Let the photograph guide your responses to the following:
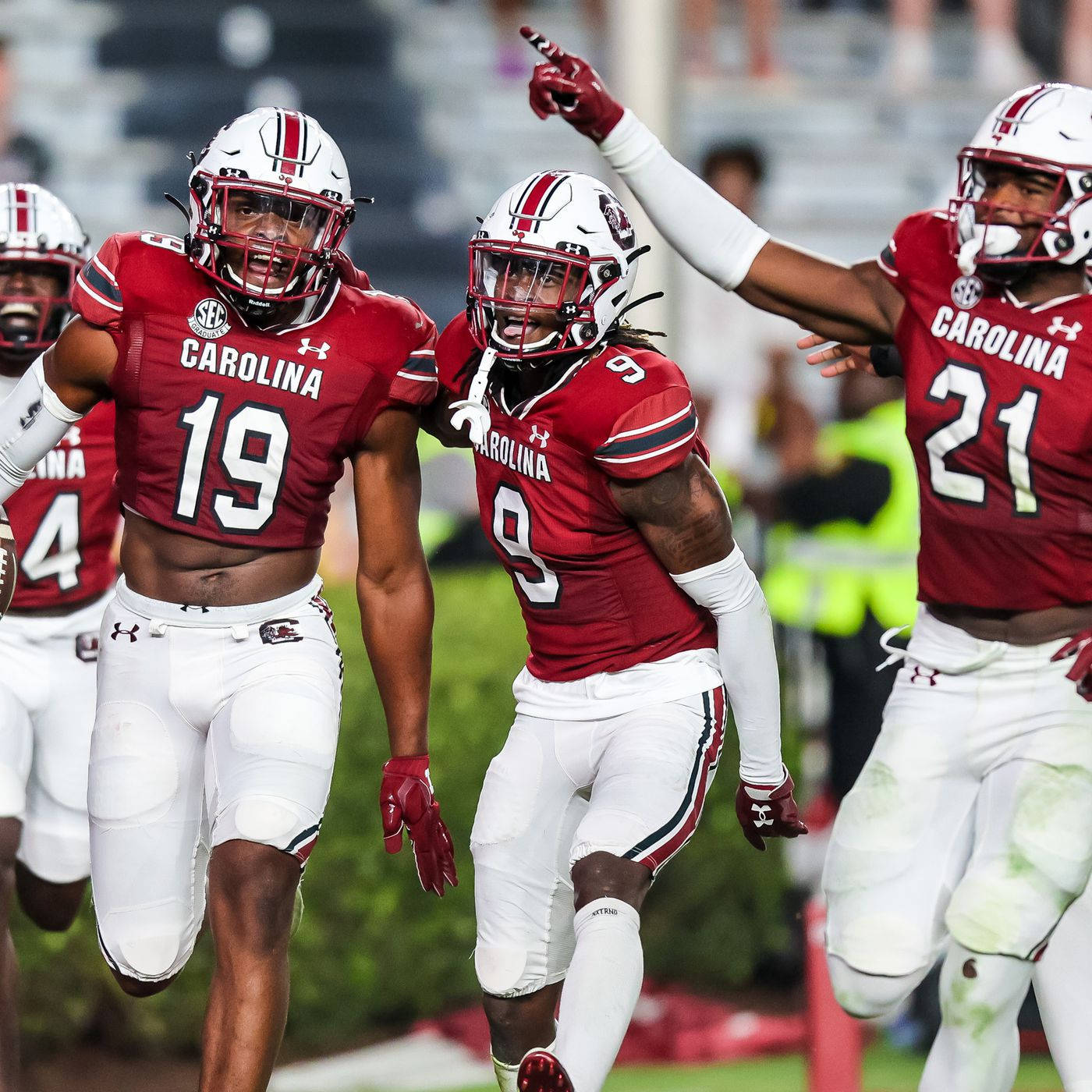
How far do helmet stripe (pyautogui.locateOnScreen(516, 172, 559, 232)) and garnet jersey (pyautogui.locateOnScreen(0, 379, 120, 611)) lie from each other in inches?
55.3

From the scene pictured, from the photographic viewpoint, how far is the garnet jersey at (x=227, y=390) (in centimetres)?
405

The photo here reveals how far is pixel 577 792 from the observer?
4141 millimetres

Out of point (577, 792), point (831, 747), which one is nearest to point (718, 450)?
point (831, 747)

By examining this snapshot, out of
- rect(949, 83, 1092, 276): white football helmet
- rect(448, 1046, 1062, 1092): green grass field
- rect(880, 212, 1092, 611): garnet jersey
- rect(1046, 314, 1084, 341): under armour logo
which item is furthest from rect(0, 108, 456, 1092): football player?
rect(448, 1046, 1062, 1092): green grass field

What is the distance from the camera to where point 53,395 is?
411 centimetres

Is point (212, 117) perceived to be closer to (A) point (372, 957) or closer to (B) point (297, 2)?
(B) point (297, 2)

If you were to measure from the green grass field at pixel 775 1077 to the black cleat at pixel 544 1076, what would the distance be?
2.53 meters

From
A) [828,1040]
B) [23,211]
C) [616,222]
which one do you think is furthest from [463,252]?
[616,222]

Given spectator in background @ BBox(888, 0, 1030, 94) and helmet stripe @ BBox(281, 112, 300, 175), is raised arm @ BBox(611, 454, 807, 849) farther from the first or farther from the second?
spectator in background @ BBox(888, 0, 1030, 94)

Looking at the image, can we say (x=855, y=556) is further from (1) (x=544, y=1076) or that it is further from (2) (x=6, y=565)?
(1) (x=544, y=1076)

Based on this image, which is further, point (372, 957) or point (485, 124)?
point (485, 124)

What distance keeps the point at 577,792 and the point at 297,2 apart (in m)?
8.61

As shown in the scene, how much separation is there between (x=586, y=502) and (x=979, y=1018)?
1283mm

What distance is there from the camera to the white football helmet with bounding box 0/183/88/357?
184 inches
